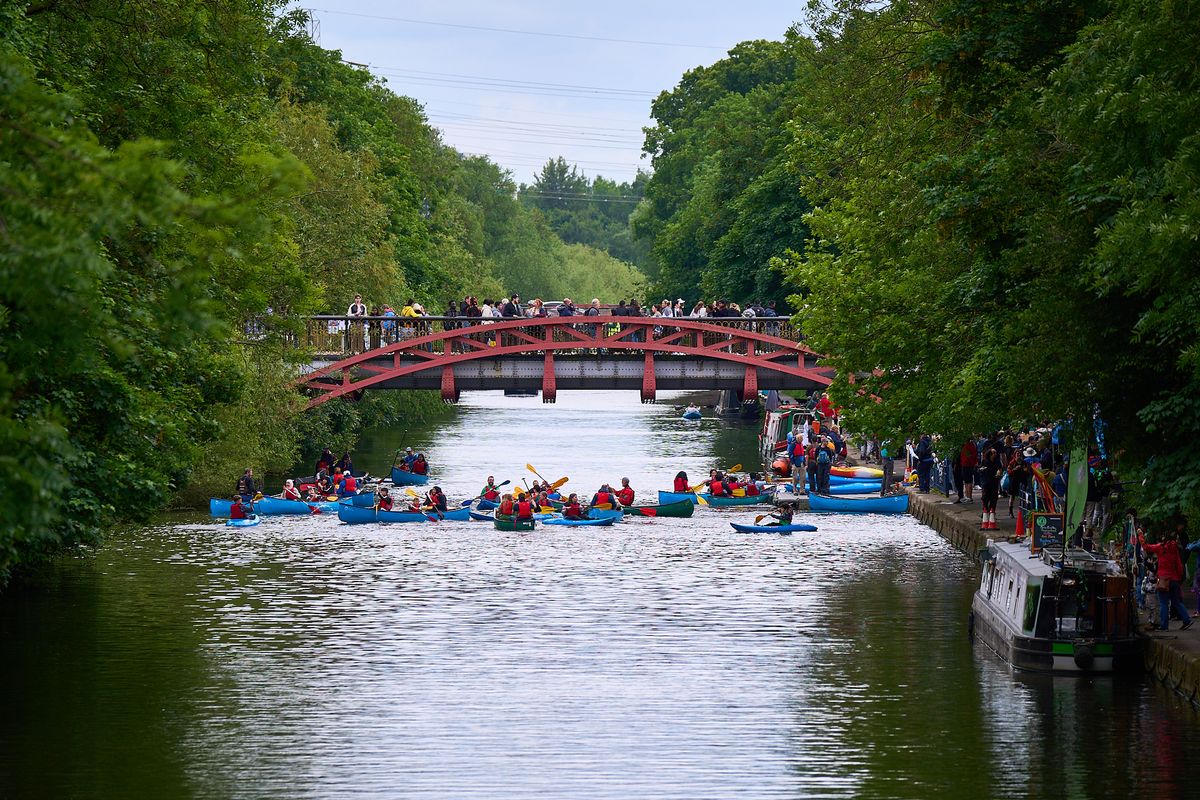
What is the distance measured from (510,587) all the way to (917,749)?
13.5 metres

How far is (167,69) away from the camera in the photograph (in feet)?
83.5

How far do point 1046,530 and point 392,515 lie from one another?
2058 cm

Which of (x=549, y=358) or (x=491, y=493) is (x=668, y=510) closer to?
(x=491, y=493)

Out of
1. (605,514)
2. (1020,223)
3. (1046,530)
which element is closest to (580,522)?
(605,514)

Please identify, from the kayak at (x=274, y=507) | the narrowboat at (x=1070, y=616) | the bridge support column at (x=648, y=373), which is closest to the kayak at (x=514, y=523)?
the kayak at (x=274, y=507)

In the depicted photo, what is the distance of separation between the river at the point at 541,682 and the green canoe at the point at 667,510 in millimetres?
4780

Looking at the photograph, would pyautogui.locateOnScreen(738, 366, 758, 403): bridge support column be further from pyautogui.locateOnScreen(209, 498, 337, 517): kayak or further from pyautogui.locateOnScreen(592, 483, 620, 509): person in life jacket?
pyautogui.locateOnScreen(209, 498, 337, 517): kayak

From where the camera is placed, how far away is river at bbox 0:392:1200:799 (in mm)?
18859

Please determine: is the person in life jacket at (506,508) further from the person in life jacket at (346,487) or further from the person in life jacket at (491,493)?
the person in life jacket at (346,487)

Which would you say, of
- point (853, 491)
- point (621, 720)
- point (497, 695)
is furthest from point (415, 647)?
point (853, 491)

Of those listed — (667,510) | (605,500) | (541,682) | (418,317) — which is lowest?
(541,682)

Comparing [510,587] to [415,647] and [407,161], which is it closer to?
[415,647]

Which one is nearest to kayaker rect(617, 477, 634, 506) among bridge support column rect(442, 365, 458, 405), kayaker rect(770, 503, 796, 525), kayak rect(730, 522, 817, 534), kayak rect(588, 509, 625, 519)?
kayak rect(588, 509, 625, 519)

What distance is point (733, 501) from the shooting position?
46.8 metres
